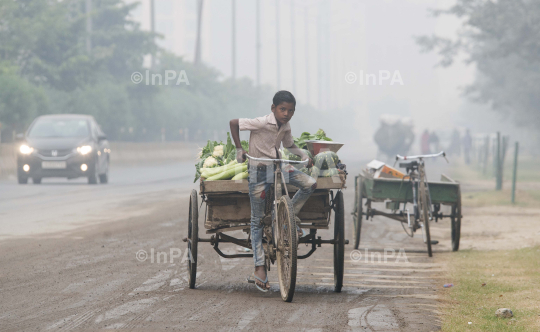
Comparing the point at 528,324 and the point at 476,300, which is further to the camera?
the point at 476,300

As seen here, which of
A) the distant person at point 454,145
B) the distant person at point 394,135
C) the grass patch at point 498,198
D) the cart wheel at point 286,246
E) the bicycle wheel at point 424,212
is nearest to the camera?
the cart wheel at point 286,246

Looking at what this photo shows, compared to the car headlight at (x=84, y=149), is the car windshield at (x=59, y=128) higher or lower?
higher

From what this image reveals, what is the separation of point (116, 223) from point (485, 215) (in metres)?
7.88

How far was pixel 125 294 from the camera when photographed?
701cm

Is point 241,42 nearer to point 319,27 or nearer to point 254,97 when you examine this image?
point 319,27

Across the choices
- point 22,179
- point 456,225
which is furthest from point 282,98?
point 22,179

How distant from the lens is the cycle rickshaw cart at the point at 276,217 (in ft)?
21.9

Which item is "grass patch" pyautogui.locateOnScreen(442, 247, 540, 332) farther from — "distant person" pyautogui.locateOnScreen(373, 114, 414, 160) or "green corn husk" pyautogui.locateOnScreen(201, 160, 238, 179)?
"distant person" pyautogui.locateOnScreen(373, 114, 414, 160)

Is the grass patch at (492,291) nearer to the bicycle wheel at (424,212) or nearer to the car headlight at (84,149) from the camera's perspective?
the bicycle wheel at (424,212)

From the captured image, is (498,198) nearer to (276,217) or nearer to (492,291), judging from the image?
(492,291)

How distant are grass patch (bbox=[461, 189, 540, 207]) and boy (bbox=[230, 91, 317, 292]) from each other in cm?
1286

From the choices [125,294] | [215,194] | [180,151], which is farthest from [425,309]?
[180,151]

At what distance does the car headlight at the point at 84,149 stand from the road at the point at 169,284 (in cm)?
783

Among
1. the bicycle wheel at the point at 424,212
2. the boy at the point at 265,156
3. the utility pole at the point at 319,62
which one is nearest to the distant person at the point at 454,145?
the bicycle wheel at the point at 424,212
